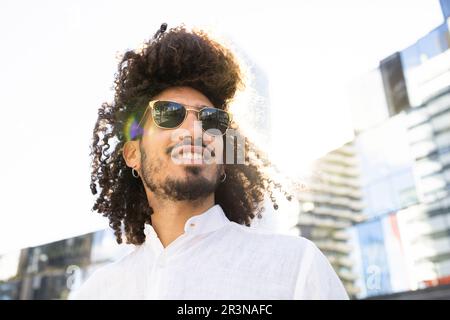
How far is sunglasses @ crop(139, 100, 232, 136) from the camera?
76.7 inches

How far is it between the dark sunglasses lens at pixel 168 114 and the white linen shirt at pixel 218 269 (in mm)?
383

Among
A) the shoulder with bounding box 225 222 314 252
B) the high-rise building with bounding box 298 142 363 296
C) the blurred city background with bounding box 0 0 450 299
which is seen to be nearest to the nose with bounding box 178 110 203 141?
the shoulder with bounding box 225 222 314 252

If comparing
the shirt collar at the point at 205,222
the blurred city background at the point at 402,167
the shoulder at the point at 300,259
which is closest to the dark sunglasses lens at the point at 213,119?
the shirt collar at the point at 205,222

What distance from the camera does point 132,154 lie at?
7.24 ft

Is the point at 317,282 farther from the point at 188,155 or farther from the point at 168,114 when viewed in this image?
the point at 168,114

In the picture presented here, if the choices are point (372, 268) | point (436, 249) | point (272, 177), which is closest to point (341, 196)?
point (436, 249)

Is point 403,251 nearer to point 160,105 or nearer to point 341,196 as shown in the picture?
point 341,196

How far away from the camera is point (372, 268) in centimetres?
2820

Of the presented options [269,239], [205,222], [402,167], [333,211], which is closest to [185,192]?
[205,222]

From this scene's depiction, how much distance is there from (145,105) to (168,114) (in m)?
0.25

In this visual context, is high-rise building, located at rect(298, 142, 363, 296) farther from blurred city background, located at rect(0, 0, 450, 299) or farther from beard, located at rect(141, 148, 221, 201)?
beard, located at rect(141, 148, 221, 201)

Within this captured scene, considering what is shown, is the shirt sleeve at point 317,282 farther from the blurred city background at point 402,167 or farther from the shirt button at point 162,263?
the blurred city background at point 402,167

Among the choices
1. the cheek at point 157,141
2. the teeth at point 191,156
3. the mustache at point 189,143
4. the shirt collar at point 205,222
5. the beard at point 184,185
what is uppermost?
the cheek at point 157,141

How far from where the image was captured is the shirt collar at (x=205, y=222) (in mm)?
1803
